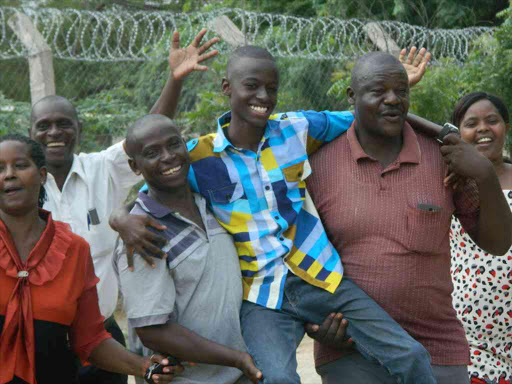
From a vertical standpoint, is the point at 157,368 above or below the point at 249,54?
below

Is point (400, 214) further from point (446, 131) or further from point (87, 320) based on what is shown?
point (87, 320)

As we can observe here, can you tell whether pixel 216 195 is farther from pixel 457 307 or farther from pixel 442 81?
pixel 442 81

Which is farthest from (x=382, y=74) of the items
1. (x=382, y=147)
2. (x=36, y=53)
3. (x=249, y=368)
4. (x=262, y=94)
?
(x=36, y=53)

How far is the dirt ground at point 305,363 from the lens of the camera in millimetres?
6109

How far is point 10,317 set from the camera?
2.70m

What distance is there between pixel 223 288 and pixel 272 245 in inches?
11.1

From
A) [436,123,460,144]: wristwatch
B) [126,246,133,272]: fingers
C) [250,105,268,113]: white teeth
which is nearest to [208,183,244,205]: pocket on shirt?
[250,105,268,113]: white teeth

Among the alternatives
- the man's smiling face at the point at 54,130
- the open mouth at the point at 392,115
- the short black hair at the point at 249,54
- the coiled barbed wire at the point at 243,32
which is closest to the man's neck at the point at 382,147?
the open mouth at the point at 392,115

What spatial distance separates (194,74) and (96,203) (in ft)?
17.4

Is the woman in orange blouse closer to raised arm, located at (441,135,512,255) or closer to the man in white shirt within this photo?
the man in white shirt

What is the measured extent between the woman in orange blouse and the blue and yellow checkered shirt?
554 mm

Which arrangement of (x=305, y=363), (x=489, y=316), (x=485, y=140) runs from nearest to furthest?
(x=489, y=316) → (x=485, y=140) → (x=305, y=363)

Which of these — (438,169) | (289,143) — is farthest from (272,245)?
(438,169)

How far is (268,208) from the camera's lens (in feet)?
10.0
